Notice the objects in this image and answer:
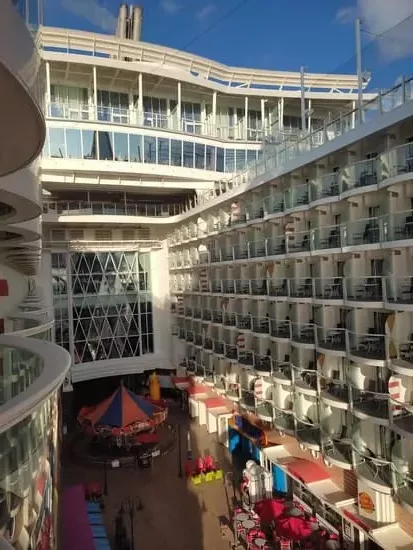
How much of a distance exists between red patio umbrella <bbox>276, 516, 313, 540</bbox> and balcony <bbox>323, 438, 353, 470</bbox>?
190 centimetres

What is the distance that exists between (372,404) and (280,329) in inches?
213

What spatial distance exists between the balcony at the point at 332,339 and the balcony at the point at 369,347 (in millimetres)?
336

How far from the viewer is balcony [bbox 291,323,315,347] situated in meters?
15.9

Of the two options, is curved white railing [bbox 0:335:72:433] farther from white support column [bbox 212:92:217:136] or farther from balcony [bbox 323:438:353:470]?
white support column [bbox 212:92:217:136]

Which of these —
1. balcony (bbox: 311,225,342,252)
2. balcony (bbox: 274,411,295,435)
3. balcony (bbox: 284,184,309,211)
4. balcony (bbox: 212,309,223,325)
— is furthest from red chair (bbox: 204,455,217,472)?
balcony (bbox: 284,184,309,211)

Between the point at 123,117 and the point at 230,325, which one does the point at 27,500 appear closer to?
the point at 230,325

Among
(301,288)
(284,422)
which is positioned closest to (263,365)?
(284,422)

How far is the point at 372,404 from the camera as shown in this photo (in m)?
13.1

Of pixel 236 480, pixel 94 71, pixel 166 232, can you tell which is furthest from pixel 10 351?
pixel 166 232

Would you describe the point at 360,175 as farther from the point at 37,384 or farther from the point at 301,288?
the point at 37,384

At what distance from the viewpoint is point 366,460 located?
1274 cm

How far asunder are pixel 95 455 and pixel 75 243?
→ 12.4 meters

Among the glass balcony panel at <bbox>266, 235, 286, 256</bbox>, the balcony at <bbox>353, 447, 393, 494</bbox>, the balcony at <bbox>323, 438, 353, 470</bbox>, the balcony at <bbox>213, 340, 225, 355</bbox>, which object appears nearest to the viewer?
the balcony at <bbox>353, 447, 393, 494</bbox>

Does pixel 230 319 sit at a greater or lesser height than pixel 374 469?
greater
